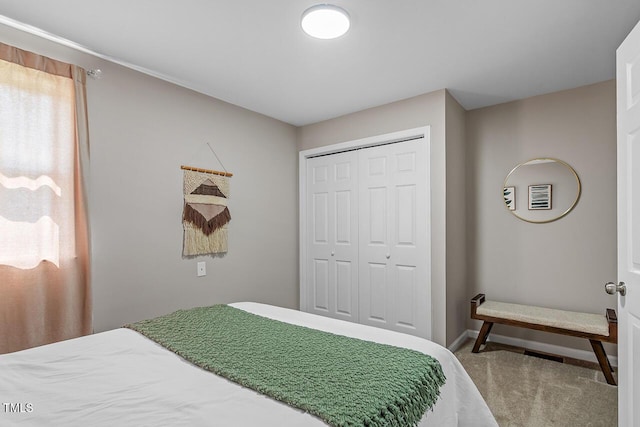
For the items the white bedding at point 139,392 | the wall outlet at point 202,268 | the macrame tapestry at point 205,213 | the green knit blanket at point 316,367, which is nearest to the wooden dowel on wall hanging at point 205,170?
the macrame tapestry at point 205,213

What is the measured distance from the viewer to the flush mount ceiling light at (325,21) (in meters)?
1.95

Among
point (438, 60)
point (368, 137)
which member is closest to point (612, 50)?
point (438, 60)

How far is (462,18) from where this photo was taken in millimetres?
2057

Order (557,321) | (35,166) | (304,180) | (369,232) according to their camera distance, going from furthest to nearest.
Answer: (304,180), (369,232), (557,321), (35,166)

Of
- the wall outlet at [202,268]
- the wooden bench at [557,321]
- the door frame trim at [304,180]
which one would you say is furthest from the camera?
the door frame trim at [304,180]

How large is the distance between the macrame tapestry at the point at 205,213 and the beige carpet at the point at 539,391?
2.51 metres

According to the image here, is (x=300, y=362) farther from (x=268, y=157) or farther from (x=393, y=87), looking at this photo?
(x=268, y=157)

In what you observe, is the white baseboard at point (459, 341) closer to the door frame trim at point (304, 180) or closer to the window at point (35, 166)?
the door frame trim at point (304, 180)

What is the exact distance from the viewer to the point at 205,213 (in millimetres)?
3172

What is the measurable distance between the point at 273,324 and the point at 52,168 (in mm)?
1756

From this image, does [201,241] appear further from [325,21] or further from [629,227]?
[629,227]

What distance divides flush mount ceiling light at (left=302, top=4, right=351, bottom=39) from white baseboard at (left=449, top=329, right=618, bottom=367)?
9.36 feet

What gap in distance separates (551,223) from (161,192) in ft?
11.6

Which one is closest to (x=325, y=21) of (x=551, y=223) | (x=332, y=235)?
(x=332, y=235)
